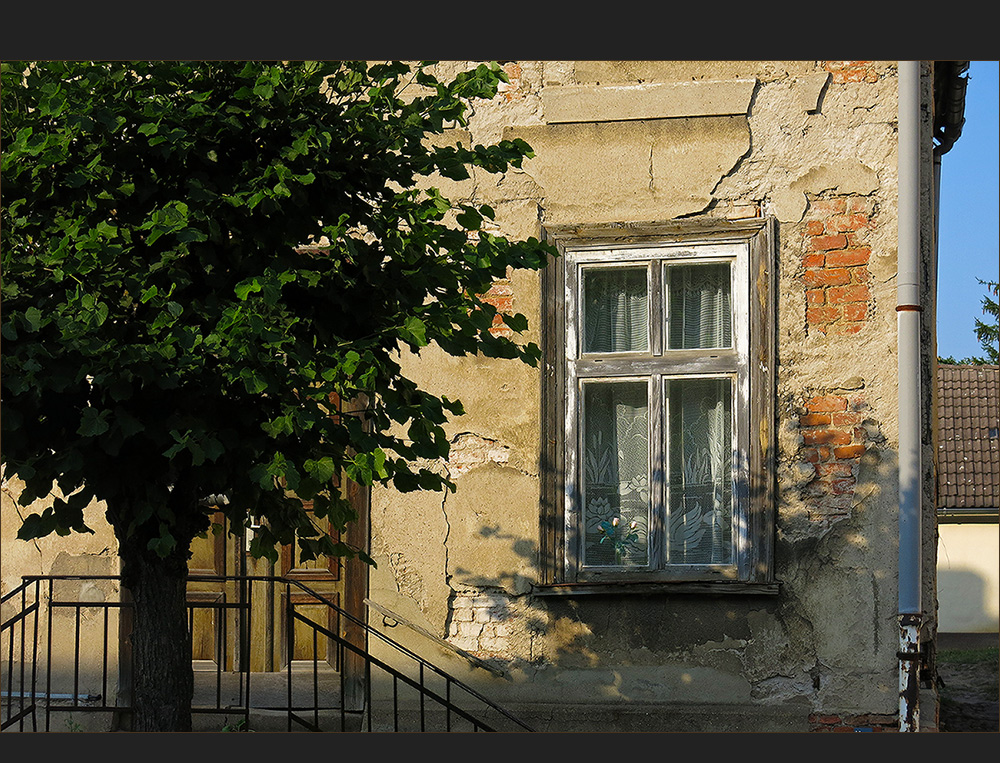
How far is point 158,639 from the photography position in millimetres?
4023

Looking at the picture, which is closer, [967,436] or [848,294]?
[848,294]

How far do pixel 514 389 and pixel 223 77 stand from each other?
2.76 m

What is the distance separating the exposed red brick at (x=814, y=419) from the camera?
5.80 m

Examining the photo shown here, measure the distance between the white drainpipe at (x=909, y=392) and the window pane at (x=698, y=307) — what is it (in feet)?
2.98

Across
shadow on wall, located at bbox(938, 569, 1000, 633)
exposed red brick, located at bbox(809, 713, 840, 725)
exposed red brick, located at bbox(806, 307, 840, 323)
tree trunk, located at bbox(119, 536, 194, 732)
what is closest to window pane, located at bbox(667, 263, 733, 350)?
exposed red brick, located at bbox(806, 307, 840, 323)

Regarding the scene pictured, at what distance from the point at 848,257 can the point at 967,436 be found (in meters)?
13.8

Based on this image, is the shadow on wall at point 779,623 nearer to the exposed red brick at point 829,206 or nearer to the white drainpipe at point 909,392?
the white drainpipe at point 909,392

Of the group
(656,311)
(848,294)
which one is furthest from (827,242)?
(656,311)

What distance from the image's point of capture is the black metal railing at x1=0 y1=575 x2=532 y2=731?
5773 mm

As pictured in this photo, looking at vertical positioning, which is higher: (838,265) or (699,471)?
(838,265)

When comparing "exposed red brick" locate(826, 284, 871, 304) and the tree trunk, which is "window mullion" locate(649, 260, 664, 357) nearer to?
"exposed red brick" locate(826, 284, 871, 304)

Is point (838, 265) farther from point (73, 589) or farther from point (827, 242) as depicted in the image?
point (73, 589)

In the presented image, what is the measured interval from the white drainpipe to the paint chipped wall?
0.08 meters

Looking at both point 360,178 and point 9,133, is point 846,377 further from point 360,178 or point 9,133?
point 9,133
